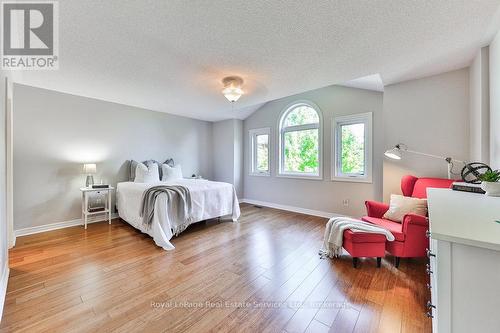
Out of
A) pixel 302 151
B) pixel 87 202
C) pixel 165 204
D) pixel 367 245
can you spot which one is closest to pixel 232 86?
pixel 165 204

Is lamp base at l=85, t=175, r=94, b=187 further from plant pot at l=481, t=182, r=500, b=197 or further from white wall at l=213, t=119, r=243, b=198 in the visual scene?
plant pot at l=481, t=182, r=500, b=197

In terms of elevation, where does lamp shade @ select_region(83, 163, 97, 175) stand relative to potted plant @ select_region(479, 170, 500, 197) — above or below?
above

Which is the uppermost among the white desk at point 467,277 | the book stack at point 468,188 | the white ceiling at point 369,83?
the white ceiling at point 369,83

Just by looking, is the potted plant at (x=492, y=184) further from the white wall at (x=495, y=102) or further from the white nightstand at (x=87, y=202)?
the white nightstand at (x=87, y=202)

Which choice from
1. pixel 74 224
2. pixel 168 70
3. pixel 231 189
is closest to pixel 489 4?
pixel 168 70

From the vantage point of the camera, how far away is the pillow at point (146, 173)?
401 centimetres

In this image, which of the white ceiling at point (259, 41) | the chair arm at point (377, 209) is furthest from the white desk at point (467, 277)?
the chair arm at point (377, 209)

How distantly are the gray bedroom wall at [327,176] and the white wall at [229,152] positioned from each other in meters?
0.52

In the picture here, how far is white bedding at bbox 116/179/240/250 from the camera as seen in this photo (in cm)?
285

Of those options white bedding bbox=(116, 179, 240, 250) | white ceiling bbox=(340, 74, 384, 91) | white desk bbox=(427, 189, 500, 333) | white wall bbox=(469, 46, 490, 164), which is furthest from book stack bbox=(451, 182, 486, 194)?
white bedding bbox=(116, 179, 240, 250)

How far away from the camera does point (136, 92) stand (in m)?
3.48

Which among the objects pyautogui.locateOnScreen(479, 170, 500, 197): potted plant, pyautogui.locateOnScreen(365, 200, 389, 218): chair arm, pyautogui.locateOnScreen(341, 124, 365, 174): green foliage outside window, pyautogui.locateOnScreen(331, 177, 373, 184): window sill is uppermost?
pyautogui.locateOnScreen(341, 124, 365, 174): green foliage outside window

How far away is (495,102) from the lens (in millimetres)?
1980

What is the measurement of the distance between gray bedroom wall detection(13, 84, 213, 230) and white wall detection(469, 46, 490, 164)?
5.32m
